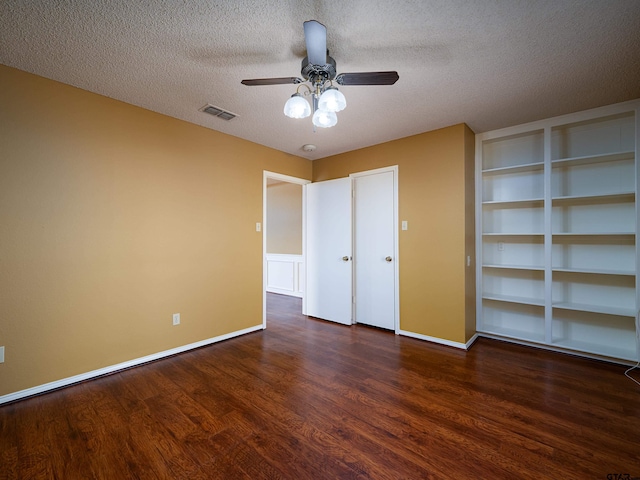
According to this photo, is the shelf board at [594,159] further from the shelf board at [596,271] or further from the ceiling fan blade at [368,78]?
the ceiling fan blade at [368,78]

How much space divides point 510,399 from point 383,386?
3.07 feet

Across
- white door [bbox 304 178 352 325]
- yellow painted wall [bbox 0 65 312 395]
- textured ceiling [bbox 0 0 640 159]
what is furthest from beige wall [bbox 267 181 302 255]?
textured ceiling [bbox 0 0 640 159]

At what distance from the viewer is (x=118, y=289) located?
2.60m

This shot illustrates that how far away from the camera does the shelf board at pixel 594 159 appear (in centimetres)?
275

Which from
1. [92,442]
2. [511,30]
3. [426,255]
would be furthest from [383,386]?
[511,30]

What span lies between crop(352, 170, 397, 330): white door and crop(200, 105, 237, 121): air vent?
1839mm

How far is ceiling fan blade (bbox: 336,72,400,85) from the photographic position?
5.51ft

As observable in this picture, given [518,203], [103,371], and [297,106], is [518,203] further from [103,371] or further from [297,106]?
[103,371]

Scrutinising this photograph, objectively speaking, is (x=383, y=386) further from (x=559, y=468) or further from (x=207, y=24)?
(x=207, y=24)

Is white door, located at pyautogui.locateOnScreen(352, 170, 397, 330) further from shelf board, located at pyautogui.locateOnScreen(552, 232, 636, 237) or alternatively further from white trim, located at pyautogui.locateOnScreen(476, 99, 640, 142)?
shelf board, located at pyautogui.locateOnScreen(552, 232, 636, 237)

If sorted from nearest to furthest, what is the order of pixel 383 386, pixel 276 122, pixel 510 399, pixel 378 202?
pixel 510 399
pixel 383 386
pixel 276 122
pixel 378 202

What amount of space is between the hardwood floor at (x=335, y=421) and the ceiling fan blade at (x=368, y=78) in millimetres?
2183

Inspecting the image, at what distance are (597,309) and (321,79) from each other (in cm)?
338

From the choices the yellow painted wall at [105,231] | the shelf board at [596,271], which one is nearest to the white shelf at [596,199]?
the shelf board at [596,271]
